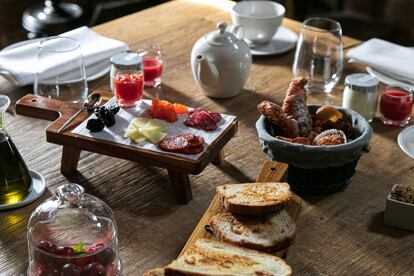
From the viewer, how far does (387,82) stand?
77.0 inches

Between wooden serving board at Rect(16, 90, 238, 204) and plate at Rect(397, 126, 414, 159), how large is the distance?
1.33 ft

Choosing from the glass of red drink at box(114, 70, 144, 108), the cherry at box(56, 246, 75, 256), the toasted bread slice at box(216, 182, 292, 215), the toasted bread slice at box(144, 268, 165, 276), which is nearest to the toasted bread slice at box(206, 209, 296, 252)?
the toasted bread slice at box(216, 182, 292, 215)

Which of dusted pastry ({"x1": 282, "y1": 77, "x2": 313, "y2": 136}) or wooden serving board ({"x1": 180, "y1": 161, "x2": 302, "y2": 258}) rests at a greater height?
dusted pastry ({"x1": 282, "y1": 77, "x2": 313, "y2": 136})

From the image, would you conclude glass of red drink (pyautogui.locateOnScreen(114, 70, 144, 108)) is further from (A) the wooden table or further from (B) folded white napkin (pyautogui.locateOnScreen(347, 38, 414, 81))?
(B) folded white napkin (pyautogui.locateOnScreen(347, 38, 414, 81))

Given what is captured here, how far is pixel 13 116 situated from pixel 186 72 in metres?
0.51

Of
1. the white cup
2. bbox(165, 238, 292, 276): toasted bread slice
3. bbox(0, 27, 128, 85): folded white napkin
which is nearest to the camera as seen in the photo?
bbox(165, 238, 292, 276): toasted bread slice

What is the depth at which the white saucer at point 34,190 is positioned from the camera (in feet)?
4.66

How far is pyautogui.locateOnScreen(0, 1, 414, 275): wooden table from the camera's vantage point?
129 cm

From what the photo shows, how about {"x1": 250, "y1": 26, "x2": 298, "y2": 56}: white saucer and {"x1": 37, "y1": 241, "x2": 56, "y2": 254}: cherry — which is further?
{"x1": 250, "y1": 26, "x2": 298, "y2": 56}: white saucer

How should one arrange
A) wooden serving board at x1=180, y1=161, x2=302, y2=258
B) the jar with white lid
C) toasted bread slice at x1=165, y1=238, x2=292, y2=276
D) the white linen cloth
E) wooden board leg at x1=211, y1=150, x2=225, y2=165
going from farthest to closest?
the jar with white lid, wooden board leg at x1=211, y1=150, x2=225, y2=165, the white linen cloth, wooden serving board at x1=180, y1=161, x2=302, y2=258, toasted bread slice at x1=165, y1=238, x2=292, y2=276

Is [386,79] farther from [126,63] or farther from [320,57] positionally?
[126,63]

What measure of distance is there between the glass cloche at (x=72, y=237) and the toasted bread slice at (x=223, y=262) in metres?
0.13

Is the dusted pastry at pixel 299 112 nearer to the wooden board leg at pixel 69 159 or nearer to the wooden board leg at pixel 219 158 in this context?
the wooden board leg at pixel 219 158

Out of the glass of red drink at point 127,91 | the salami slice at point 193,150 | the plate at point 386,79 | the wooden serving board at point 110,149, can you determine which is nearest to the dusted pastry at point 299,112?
the wooden serving board at point 110,149
